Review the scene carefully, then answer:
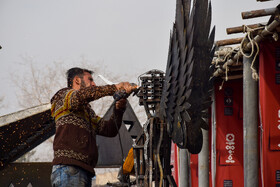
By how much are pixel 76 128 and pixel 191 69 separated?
1.30m

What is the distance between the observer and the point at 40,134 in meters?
9.55

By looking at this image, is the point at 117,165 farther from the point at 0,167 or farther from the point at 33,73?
the point at 33,73

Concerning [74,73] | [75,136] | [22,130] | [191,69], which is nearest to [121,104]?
[74,73]

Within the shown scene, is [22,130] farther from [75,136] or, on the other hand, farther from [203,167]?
[75,136]

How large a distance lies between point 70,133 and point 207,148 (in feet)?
19.9

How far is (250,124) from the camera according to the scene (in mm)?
Answer: 7941

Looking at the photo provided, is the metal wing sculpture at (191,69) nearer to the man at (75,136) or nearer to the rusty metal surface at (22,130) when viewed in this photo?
the man at (75,136)

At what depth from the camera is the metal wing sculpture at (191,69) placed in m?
4.58

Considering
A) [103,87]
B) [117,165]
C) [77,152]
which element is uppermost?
[103,87]

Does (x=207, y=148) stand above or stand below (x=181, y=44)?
below

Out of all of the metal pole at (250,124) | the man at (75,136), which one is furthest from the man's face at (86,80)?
the metal pole at (250,124)

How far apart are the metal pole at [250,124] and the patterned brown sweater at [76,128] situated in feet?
11.6

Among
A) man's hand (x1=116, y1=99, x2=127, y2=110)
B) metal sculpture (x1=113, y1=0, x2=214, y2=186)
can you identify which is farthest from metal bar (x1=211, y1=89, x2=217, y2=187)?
man's hand (x1=116, y1=99, x2=127, y2=110)

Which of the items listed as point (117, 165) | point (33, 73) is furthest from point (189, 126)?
point (33, 73)
